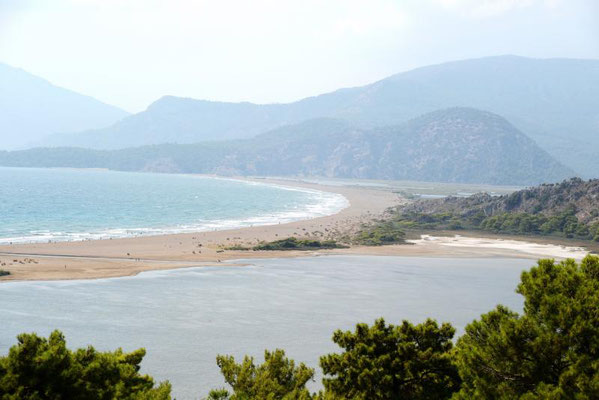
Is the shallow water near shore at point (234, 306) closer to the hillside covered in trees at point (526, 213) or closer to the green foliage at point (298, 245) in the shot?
the green foliage at point (298, 245)

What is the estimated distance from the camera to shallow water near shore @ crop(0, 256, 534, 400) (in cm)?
2900

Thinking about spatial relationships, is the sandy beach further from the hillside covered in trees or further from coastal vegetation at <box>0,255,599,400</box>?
coastal vegetation at <box>0,255,599,400</box>

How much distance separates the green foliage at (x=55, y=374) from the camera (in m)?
11.5

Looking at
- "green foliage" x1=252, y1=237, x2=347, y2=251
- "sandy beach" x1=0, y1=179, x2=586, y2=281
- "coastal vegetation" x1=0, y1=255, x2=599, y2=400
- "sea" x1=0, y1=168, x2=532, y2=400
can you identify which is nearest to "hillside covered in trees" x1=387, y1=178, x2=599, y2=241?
"sandy beach" x1=0, y1=179, x2=586, y2=281

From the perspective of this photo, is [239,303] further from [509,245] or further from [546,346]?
[509,245]

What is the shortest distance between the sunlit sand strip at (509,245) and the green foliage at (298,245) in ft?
41.8

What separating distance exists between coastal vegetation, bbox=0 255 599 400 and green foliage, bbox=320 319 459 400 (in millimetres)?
28

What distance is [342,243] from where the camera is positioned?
232ft

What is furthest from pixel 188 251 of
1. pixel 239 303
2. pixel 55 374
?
pixel 55 374

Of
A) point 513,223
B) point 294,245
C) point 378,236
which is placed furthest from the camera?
point 513,223

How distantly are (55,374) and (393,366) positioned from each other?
8978 millimetres

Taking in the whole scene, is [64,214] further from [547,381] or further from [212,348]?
[547,381]

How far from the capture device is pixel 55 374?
12.0 m

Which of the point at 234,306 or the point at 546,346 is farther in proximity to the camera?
the point at 234,306
